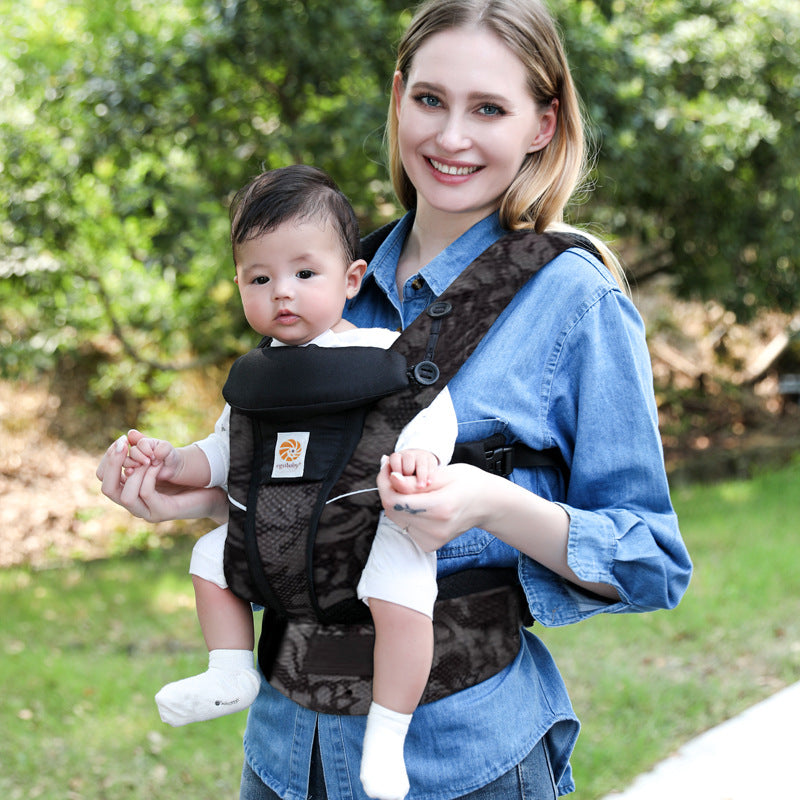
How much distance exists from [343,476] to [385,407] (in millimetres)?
114

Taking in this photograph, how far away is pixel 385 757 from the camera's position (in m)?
1.33

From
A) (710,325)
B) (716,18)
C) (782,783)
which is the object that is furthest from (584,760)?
(710,325)

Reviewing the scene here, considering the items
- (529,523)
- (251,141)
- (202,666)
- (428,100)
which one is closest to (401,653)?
(529,523)

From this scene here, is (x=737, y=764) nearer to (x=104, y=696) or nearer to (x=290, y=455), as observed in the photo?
(x=104, y=696)

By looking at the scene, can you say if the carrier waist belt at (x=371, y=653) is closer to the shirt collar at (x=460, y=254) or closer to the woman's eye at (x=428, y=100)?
the shirt collar at (x=460, y=254)

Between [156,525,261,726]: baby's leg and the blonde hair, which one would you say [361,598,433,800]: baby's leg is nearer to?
[156,525,261,726]: baby's leg

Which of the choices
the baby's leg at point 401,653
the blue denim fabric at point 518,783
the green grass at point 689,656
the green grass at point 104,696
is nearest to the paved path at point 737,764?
the green grass at point 689,656

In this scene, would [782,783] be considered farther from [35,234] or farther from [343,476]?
[35,234]

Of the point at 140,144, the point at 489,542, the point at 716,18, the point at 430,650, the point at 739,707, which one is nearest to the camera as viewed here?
the point at 430,650

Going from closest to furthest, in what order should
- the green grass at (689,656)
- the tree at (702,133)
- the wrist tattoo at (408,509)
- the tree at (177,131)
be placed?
the wrist tattoo at (408,509) → the green grass at (689,656) → the tree at (177,131) → the tree at (702,133)

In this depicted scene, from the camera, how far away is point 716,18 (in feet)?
25.4

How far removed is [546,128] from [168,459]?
2.68ft

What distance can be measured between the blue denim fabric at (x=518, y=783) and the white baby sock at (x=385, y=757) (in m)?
0.13

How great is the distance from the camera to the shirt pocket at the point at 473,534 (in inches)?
55.9
